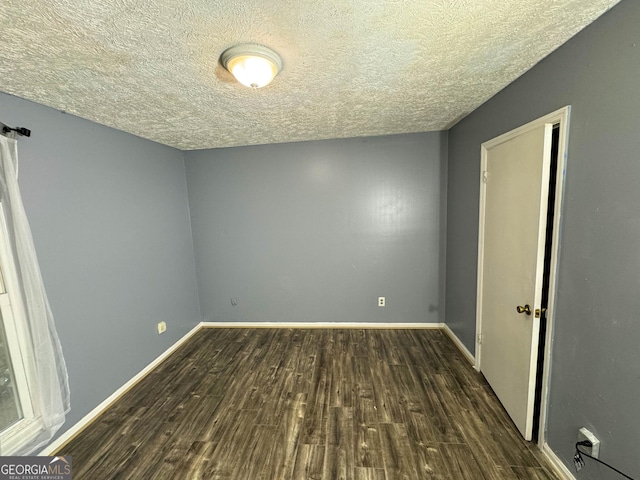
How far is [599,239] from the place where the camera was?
1168 millimetres

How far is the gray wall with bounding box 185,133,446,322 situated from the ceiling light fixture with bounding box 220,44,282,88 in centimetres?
179

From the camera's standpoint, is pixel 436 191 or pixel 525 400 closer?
pixel 525 400

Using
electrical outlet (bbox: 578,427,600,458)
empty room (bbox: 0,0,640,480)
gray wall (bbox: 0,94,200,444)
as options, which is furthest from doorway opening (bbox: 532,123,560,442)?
gray wall (bbox: 0,94,200,444)

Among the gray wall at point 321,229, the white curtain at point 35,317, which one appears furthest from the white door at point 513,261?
the white curtain at point 35,317

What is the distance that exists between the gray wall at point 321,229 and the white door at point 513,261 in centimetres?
93

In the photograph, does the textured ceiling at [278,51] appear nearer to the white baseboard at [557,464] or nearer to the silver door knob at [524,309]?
the silver door knob at [524,309]

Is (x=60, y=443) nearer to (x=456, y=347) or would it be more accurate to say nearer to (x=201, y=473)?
(x=201, y=473)

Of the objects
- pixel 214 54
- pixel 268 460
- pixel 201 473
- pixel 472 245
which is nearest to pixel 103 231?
pixel 214 54

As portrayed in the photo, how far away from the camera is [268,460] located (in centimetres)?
160

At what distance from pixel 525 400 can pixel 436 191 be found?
2.14 m

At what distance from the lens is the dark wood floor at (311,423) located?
154cm

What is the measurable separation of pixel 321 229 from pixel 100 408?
2661 mm

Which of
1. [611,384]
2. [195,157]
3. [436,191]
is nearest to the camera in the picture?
[611,384]

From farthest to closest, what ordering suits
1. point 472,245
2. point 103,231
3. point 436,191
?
point 436,191
point 472,245
point 103,231
